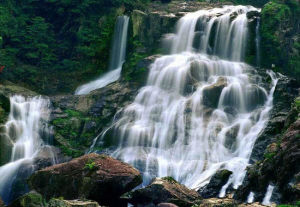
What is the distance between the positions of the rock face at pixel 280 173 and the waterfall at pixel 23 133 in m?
11.7

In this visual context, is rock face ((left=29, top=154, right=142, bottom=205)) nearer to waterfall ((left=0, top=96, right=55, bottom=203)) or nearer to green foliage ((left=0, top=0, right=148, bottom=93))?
waterfall ((left=0, top=96, right=55, bottom=203))

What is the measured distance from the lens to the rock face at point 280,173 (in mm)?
13509

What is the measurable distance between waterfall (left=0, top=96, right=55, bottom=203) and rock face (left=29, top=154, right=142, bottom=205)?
523cm

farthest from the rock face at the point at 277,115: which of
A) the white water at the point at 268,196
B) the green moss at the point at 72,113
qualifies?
the green moss at the point at 72,113

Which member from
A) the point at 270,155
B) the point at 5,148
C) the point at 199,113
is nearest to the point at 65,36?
the point at 5,148

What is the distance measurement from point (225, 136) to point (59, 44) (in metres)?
17.5

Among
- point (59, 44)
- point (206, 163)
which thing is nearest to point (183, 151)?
point (206, 163)

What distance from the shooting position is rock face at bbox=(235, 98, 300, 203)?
1351 centimetres

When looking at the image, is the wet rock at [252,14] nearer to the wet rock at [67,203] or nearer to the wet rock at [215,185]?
the wet rock at [215,185]

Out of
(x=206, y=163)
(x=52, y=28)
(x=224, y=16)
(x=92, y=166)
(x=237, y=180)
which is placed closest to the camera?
(x=92, y=166)

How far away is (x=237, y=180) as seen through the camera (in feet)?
59.1

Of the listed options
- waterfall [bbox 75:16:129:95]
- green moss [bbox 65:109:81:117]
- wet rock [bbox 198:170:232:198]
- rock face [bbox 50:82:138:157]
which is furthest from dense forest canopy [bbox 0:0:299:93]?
wet rock [bbox 198:170:232:198]

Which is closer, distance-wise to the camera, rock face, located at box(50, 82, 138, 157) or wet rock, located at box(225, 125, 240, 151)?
wet rock, located at box(225, 125, 240, 151)

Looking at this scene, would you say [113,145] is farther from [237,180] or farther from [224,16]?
[224,16]
